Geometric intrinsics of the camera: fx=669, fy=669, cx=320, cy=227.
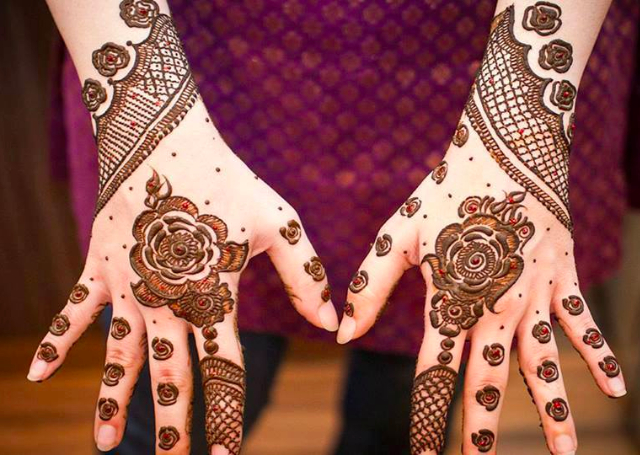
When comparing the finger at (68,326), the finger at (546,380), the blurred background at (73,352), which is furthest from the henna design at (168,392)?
the blurred background at (73,352)

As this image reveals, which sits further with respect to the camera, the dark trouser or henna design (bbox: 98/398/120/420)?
the dark trouser

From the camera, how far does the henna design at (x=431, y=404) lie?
2.01ft

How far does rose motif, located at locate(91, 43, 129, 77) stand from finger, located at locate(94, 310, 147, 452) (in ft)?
0.77

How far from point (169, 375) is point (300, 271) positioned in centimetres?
15

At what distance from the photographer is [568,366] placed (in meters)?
2.01

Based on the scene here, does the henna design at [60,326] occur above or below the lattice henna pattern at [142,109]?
below

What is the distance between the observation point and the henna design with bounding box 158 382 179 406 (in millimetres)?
617

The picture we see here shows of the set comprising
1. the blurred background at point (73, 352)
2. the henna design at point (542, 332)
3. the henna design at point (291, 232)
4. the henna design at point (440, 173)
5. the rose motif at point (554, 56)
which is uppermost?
the rose motif at point (554, 56)

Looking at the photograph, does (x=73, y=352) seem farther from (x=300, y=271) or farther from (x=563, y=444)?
(x=563, y=444)

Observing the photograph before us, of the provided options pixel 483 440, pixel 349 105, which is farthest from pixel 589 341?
pixel 349 105

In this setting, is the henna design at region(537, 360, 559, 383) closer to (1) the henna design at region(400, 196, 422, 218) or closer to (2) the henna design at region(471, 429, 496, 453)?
(2) the henna design at region(471, 429, 496, 453)

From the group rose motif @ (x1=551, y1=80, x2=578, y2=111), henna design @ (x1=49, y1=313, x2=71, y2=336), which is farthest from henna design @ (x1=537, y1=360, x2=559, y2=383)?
henna design @ (x1=49, y1=313, x2=71, y2=336)

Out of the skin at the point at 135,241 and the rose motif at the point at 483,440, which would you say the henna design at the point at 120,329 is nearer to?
the skin at the point at 135,241

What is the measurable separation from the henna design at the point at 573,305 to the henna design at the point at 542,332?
3 centimetres
